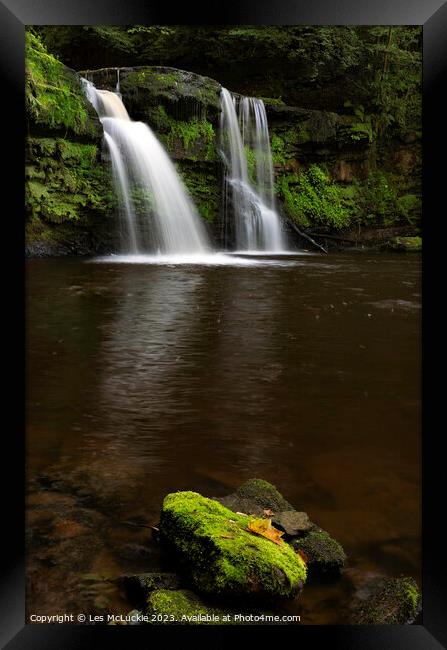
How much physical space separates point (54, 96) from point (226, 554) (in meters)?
12.1

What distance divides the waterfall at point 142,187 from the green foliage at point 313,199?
4.87m

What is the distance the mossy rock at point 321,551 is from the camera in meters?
1.67

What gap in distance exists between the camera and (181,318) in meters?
5.59

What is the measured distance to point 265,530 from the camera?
1.71 metres

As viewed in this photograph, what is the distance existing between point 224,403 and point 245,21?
1983 mm

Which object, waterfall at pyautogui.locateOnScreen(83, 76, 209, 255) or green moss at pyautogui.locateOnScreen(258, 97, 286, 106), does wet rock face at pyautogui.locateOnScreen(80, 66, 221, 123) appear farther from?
green moss at pyautogui.locateOnScreen(258, 97, 286, 106)

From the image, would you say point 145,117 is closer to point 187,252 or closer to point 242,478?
point 187,252

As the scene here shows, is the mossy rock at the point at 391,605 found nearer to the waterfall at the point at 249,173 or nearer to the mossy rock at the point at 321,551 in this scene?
Result: the mossy rock at the point at 321,551

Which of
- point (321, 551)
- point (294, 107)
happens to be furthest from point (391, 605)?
point (294, 107)

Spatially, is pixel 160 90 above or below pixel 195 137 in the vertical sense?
above

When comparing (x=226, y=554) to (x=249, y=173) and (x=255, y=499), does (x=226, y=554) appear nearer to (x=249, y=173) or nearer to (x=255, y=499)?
(x=255, y=499)

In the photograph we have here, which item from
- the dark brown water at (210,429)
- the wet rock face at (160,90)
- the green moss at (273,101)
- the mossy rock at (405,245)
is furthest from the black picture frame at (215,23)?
the green moss at (273,101)

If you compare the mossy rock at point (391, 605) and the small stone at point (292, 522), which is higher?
the small stone at point (292, 522)
